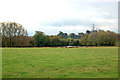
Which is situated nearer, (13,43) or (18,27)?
(13,43)

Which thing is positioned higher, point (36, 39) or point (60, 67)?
point (36, 39)

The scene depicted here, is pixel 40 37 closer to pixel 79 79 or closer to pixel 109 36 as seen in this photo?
pixel 109 36

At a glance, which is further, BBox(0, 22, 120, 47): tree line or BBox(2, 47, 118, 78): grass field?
BBox(0, 22, 120, 47): tree line

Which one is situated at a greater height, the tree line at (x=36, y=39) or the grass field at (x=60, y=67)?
the tree line at (x=36, y=39)

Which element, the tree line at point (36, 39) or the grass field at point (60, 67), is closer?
the grass field at point (60, 67)

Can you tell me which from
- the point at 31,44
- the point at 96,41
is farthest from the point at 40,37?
the point at 96,41

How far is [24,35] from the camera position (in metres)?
60.8

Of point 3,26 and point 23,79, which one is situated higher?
point 3,26

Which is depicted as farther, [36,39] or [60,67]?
[36,39]

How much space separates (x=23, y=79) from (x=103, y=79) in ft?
11.5

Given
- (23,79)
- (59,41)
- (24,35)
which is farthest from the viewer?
(59,41)

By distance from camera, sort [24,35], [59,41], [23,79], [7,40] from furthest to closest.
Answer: [59,41], [24,35], [7,40], [23,79]

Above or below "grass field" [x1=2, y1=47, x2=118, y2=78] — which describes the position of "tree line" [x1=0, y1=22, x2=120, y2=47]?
above

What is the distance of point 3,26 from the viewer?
59.3 meters
